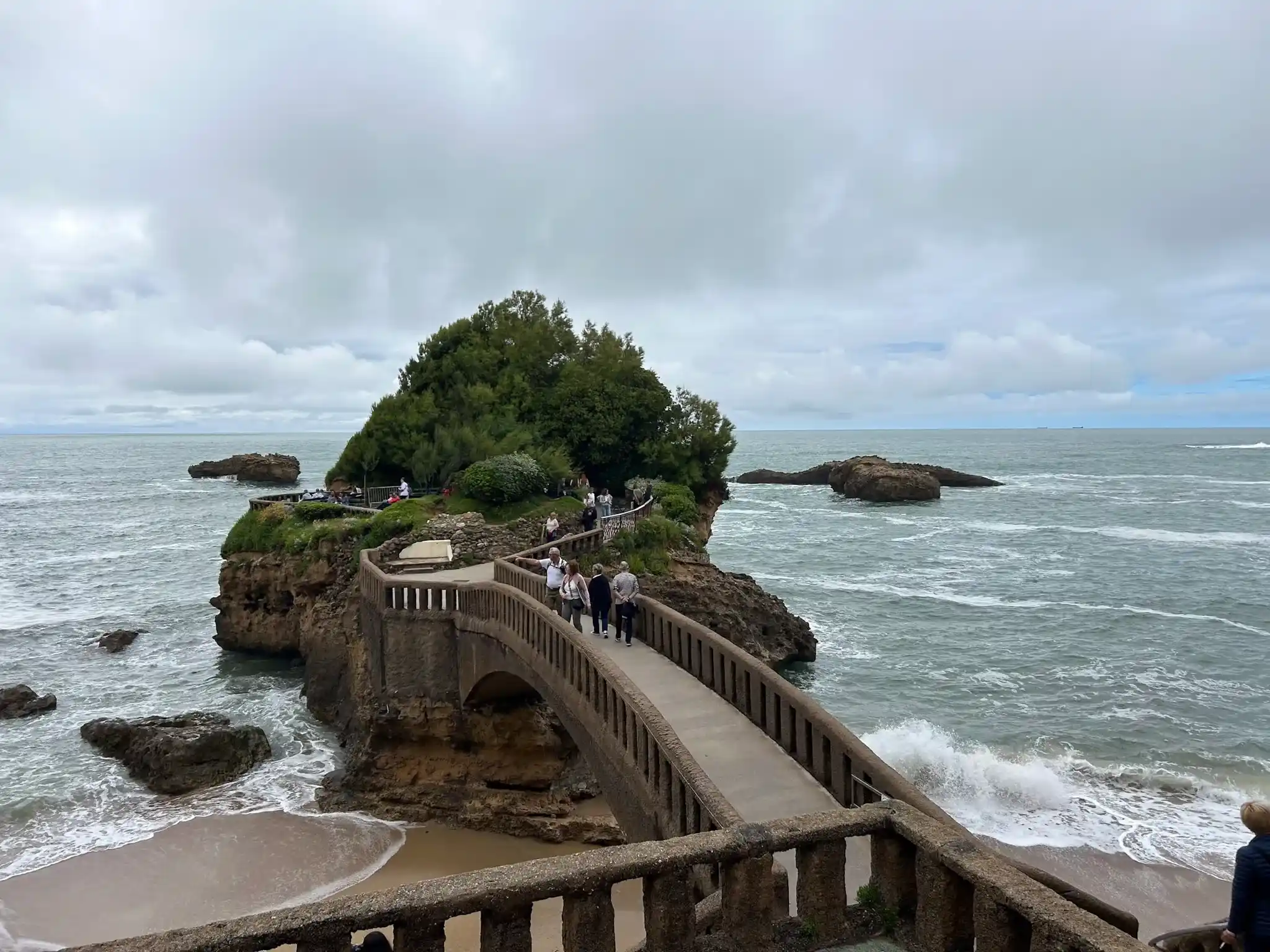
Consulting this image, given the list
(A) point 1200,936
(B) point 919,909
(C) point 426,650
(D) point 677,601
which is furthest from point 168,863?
(A) point 1200,936

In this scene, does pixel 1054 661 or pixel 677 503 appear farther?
pixel 677 503

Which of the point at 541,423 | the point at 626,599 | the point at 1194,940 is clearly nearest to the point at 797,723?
the point at 1194,940

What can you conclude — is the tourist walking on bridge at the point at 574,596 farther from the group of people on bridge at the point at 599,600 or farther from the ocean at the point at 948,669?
the ocean at the point at 948,669

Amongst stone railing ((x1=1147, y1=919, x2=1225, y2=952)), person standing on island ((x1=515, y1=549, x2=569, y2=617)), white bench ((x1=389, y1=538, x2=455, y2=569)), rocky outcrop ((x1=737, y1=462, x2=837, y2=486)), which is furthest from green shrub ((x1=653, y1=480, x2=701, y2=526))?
rocky outcrop ((x1=737, y1=462, x2=837, y2=486))

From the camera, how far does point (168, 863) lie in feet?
51.9

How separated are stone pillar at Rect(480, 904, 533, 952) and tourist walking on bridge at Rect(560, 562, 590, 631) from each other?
351 inches

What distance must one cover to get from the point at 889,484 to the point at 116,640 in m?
69.3

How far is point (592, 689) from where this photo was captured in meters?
10.8

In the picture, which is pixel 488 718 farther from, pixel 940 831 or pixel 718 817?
pixel 940 831

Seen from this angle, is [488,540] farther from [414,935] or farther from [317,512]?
[414,935]

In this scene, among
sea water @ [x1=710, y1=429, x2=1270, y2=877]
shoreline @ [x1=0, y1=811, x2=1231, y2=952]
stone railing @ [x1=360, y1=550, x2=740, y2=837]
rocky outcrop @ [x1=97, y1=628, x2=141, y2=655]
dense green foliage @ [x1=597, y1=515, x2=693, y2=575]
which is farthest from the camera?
rocky outcrop @ [x1=97, y1=628, x2=141, y2=655]

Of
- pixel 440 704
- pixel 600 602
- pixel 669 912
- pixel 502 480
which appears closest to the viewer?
pixel 669 912

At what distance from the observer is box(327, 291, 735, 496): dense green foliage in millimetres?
37906

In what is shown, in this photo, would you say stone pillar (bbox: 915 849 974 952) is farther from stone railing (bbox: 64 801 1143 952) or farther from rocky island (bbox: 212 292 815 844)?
rocky island (bbox: 212 292 815 844)
